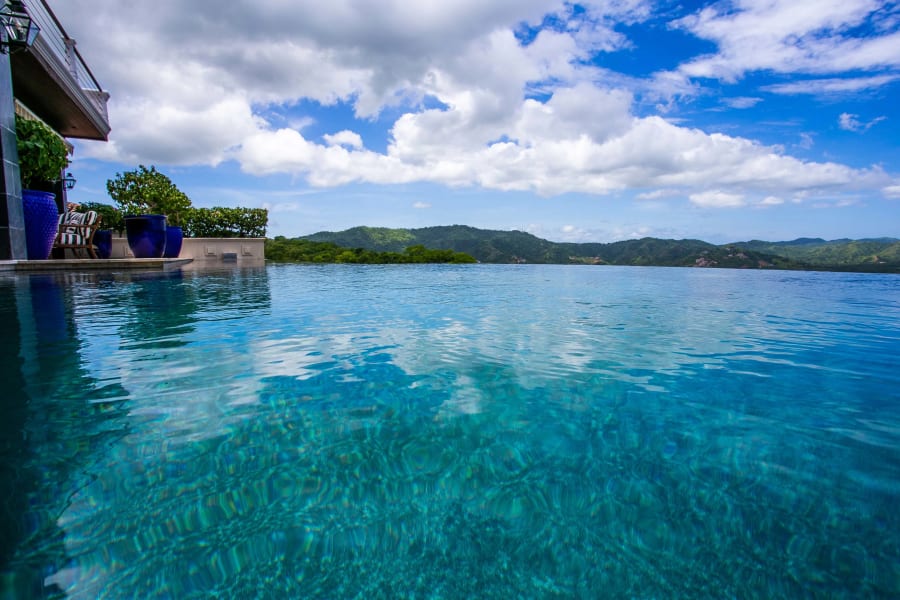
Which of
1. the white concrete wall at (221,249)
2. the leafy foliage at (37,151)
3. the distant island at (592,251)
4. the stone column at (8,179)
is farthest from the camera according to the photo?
the distant island at (592,251)

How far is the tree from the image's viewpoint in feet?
72.2

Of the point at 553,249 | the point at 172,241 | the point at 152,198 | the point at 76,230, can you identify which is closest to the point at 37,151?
the point at 76,230

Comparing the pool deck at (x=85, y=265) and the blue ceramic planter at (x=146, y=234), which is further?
the blue ceramic planter at (x=146, y=234)

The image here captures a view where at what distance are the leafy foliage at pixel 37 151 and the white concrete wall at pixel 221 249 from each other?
12.4 metres

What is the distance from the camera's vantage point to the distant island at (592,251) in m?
43.4

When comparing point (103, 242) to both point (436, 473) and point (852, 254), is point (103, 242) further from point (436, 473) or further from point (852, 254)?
point (852, 254)

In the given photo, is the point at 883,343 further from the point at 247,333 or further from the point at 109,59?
the point at 109,59

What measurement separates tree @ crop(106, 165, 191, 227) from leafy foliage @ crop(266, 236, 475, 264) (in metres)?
11.2

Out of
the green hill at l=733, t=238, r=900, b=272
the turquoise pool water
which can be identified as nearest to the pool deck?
the turquoise pool water

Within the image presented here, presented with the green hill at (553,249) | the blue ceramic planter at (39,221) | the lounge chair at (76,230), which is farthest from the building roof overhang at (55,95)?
the green hill at (553,249)

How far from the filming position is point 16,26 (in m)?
8.17

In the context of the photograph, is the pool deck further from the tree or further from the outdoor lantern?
the tree

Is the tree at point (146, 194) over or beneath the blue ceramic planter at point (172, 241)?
Result: over

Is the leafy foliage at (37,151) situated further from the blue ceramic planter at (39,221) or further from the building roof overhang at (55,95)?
the building roof overhang at (55,95)
